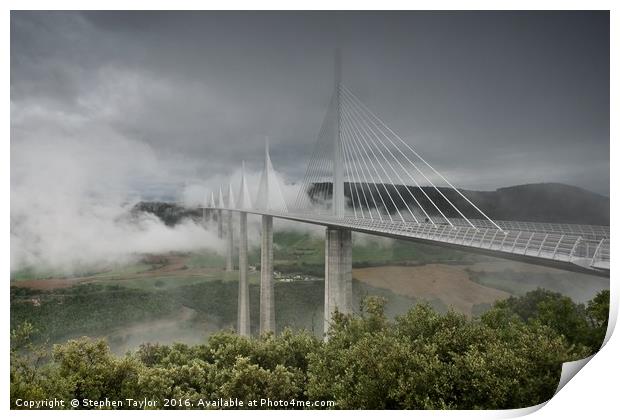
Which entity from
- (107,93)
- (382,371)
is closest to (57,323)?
(107,93)

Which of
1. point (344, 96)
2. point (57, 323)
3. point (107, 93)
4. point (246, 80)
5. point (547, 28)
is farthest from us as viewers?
point (344, 96)

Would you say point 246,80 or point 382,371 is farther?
point 246,80

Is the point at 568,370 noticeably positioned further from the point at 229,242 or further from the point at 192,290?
the point at 229,242

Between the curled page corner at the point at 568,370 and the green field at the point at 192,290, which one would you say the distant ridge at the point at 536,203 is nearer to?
the green field at the point at 192,290

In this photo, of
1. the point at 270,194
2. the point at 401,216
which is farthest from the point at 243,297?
the point at 401,216

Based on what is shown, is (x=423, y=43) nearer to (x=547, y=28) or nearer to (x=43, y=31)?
(x=547, y=28)

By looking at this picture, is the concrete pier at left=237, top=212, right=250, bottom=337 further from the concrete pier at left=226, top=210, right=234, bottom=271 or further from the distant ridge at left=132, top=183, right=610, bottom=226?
the distant ridge at left=132, top=183, right=610, bottom=226
